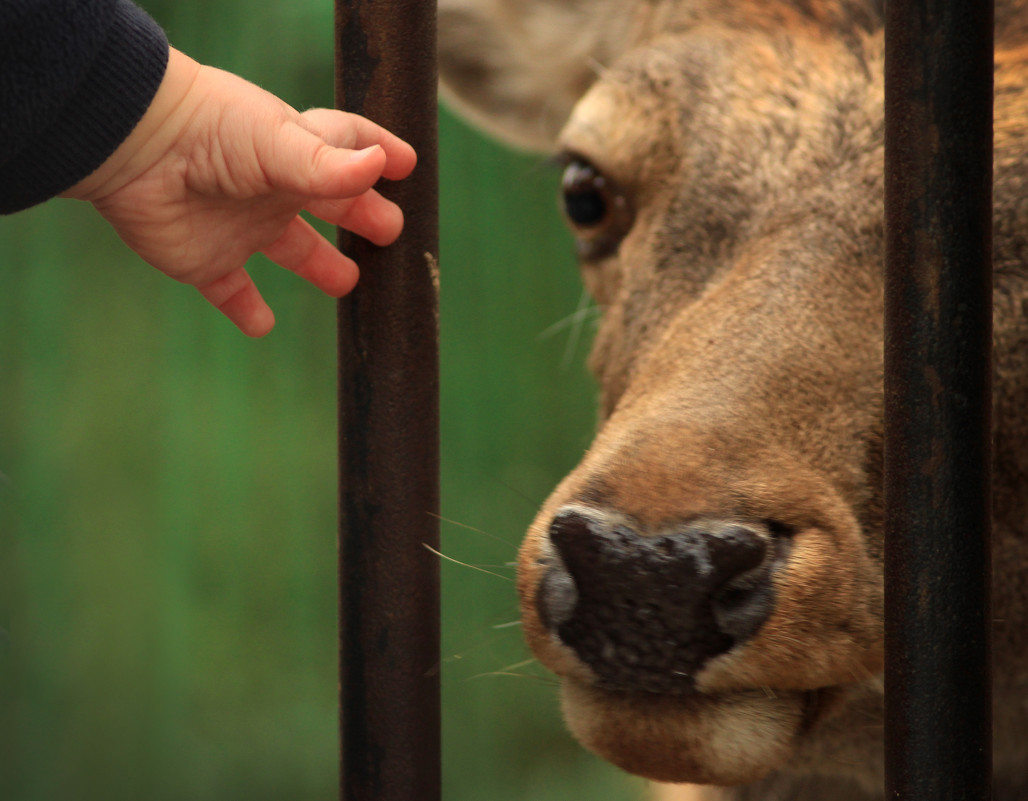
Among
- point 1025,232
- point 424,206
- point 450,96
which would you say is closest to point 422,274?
point 424,206

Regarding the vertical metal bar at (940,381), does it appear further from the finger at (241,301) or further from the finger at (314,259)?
the finger at (241,301)

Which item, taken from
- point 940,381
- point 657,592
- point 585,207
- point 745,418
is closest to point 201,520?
point 585,207

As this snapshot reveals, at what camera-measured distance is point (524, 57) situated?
12.2 ft

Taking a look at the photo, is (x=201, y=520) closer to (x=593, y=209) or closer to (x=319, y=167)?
(x=593, y=209)

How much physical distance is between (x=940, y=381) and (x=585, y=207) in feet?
5.88

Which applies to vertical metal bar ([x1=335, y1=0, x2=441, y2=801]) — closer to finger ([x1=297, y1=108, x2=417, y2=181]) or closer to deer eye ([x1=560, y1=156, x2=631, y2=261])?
finger ([x1=297, y1=108, x2=417, y2=181])

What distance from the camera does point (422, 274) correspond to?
172 centimetres

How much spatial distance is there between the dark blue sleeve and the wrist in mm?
48

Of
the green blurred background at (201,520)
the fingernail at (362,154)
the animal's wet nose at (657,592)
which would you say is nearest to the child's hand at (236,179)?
the fingernail at (362,154)

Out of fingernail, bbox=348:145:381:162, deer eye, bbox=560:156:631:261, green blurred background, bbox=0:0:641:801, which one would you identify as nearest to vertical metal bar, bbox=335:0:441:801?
fingernail, bbox=348:145:381:162

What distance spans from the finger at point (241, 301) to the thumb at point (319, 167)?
0.32 metres

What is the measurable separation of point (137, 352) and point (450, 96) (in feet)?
8.83

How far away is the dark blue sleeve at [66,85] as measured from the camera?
Result: 1.50m

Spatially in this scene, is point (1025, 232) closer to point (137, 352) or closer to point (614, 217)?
point (614, 217)
